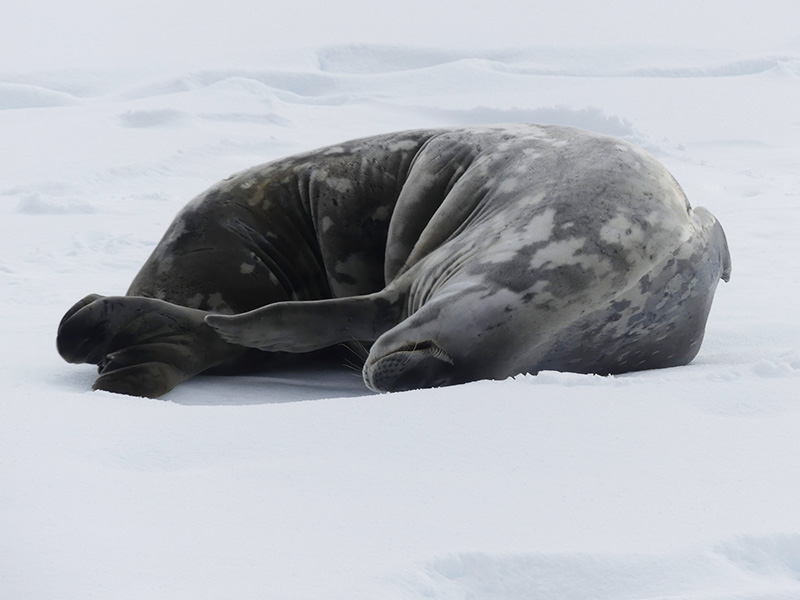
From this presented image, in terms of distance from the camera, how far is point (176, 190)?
21.1 feet

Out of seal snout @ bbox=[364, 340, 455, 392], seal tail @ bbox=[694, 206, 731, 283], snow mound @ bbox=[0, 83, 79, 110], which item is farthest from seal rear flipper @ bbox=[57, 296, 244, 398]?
snow mound @ bbox=[0, 83, 79, 110]

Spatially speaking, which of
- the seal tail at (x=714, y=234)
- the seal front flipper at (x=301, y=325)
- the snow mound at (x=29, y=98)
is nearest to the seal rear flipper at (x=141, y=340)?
the seal front flipper at (x=301, y=325)

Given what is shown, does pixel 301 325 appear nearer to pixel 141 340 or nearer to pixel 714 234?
pixel 141 340

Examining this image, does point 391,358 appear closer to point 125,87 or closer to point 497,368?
point 497,368

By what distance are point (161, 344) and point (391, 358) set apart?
0.72 m

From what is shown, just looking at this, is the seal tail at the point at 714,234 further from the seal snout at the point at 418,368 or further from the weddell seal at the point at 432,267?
the seal snout at the point at 418,368

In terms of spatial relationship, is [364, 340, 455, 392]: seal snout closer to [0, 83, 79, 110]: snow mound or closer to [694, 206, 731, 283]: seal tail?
[694, 206, 731, 283]: seal tail

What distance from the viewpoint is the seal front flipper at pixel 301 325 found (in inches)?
101

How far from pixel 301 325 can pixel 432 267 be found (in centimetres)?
35

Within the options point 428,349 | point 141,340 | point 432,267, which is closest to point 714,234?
point 432,267

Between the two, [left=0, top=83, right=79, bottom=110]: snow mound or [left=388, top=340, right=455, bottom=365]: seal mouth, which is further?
[left=0, top=83, right=79, bottom=110]: snow mound

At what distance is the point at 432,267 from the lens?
2615 millimetres

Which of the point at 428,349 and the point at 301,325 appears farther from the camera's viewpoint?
the point at 301,325

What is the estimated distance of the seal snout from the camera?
2.30 meters
